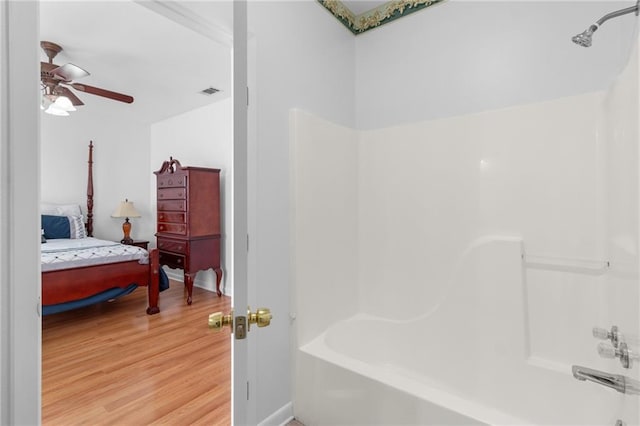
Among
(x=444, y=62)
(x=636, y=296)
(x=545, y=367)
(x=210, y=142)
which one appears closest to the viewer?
(x=636, y=296)

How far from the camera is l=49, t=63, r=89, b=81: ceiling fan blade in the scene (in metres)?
2.57

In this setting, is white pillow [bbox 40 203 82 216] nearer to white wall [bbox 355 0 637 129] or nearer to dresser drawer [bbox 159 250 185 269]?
dresser drawer [bbox 159 250 185 269]

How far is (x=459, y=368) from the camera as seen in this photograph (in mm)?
1847

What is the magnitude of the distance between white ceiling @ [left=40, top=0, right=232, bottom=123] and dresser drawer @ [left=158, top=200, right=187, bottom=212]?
51.6 inches

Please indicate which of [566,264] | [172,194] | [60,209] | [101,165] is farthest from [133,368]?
[101,165]

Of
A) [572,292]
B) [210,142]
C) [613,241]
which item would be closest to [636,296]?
[613,241]

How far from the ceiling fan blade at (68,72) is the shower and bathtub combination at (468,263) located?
82.7 inches

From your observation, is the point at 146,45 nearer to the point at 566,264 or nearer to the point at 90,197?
the point at 90,197

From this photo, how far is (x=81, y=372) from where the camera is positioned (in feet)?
7.29

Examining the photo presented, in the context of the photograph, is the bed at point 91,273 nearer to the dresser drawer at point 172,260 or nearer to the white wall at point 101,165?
the dresser drawer at point 172,260

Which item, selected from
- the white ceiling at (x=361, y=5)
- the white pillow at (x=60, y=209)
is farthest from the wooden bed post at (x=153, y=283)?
the white ceiling at (x=361, y=5)

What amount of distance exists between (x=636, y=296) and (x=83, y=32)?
3.67 m

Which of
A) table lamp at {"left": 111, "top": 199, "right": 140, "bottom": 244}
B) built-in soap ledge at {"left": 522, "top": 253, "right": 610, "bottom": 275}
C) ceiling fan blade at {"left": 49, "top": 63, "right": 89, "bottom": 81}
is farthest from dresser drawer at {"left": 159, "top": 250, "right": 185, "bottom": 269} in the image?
built-in soap ledge at {"left": 522, "top": 253, "right": 610, "bottom": 275}

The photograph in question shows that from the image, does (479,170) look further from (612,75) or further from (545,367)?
(545,367)
